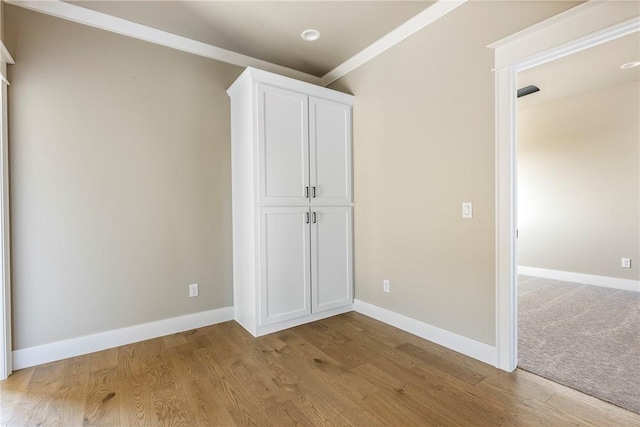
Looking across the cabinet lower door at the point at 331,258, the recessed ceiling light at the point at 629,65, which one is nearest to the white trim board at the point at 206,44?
the cabinet lower door at the point at 331,258

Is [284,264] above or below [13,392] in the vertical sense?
above

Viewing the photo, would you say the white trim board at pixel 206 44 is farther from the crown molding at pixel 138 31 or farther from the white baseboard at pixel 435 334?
the white baseboard at pixel 435 334

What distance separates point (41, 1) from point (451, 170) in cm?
330

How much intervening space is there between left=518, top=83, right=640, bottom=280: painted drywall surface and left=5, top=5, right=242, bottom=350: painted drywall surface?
4.77 meters

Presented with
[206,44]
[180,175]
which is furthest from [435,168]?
[206,44]

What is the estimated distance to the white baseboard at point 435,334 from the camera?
2113 mm

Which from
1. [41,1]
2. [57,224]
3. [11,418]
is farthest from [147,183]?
[11,418]

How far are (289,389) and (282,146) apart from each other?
1919 mm

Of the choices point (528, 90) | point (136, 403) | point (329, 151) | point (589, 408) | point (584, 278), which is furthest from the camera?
point (584, 278)

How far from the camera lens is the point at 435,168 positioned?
7.96 feet

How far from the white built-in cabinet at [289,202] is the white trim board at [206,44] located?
423mm

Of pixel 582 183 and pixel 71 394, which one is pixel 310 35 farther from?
pixel 582 183

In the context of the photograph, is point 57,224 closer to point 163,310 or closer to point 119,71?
point 163,310

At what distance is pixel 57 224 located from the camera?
2232 millimetres
